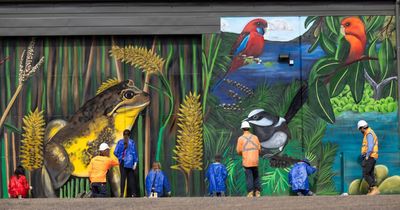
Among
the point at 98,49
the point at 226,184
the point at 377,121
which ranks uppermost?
the point at 98,49

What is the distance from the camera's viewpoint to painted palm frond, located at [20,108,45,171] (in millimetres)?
22172

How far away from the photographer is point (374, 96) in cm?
2202

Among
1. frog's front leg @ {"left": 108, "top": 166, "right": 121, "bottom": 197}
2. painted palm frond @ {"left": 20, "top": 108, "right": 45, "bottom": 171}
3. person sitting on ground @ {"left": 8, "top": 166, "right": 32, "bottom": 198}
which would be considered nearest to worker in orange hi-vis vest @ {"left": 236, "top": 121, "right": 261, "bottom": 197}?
frog's front leg @ {"left": 108, "top": 166, "right": 121, "bottom": 197}

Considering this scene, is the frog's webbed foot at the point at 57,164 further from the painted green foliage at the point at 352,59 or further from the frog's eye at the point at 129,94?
the painted green foliage at the point at 352,59

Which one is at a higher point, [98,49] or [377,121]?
[98,49]

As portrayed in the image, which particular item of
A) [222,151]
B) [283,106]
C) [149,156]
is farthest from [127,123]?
[283,106]

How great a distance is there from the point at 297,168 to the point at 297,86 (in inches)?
80.5

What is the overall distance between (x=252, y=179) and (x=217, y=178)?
1690 mm

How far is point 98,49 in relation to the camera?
875 inches

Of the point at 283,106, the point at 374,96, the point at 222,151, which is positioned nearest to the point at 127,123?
the point at 222,151

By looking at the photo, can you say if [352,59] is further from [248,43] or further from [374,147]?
[374,147]

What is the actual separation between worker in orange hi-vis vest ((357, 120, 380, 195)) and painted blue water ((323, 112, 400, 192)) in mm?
1370

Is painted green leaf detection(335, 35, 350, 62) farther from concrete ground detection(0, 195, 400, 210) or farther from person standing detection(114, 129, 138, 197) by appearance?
concrete ground detection(0, 195, 400, 210)

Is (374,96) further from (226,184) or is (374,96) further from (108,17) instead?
(108,17)
